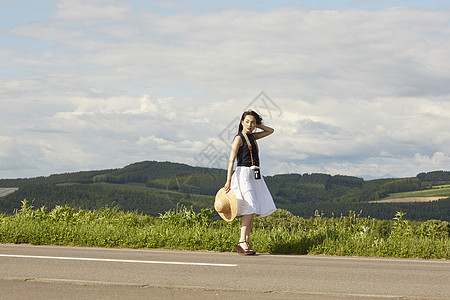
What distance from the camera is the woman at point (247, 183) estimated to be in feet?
28.7

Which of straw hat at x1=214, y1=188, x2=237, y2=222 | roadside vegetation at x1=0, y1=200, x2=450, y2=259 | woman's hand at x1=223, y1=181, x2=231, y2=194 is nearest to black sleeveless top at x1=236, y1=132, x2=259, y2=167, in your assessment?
woman's hand at x1=223, y1=181, x2=231, y2=194

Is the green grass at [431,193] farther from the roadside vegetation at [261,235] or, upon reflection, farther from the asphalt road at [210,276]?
the asphalt road at [210,276]

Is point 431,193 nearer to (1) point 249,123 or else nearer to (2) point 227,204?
(1) point 249,123

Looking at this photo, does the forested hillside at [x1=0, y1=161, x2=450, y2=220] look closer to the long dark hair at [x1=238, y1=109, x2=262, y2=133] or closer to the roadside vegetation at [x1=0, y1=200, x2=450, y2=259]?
the roadside vegetation at [x1=0, y1=200, x2=450, y2=259]

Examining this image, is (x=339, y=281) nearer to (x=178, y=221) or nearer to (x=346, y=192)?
(x=178, y=221)

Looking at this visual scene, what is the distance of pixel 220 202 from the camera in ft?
29.1

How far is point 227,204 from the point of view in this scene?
8.81 m

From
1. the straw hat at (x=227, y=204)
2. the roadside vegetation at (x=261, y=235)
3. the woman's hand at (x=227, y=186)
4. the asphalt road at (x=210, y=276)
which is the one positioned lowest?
the asphalt road at (x=210, y=276)

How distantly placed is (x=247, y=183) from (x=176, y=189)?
4307 inches

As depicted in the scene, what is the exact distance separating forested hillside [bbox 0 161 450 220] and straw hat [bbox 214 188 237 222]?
81.1 m

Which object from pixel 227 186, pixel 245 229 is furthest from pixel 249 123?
pixel 245 229

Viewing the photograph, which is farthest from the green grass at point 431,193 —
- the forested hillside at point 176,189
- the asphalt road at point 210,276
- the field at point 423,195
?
the asphalt road at point 210,276

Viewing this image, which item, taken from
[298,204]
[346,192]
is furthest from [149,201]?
[346,192]

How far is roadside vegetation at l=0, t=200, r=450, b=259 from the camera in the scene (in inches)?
361
